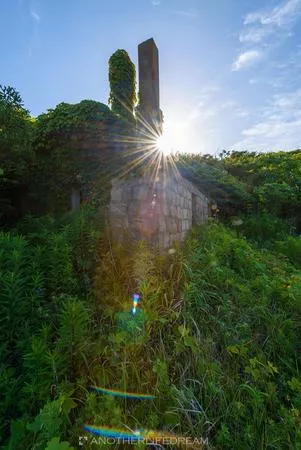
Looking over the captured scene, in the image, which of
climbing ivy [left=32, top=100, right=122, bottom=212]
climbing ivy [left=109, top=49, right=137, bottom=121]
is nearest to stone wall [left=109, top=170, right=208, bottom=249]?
climbing ivy [left=32, top=100, right=122, bottom=212]

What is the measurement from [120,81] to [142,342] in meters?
8.35

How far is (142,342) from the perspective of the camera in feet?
6.51

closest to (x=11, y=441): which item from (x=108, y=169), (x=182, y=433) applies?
(x=182, y=433)

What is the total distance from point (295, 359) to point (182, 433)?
131 cm

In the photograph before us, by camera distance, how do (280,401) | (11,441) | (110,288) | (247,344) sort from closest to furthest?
1. (11,441)
2. (280,401)
3. (247,344)
4. (110,288)

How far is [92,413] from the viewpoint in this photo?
1.55 meters

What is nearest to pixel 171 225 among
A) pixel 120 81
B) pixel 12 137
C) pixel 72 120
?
pixel 12 137

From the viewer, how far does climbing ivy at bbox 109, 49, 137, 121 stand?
27.9ft

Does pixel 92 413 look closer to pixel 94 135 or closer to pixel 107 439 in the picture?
pixel 107 439

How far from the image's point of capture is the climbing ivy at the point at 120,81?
8.51m

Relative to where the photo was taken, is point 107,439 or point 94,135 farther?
point 94,135

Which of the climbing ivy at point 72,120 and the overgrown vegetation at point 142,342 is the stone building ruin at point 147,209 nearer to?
the overgrown vegetation at point 142,342

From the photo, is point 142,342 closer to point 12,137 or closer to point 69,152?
point 12,137

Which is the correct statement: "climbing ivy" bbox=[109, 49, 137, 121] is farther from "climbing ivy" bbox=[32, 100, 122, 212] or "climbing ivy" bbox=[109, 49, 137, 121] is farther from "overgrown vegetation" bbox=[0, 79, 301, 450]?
"overgrown vegetation" bbox=[0, 79, 301, 450]
